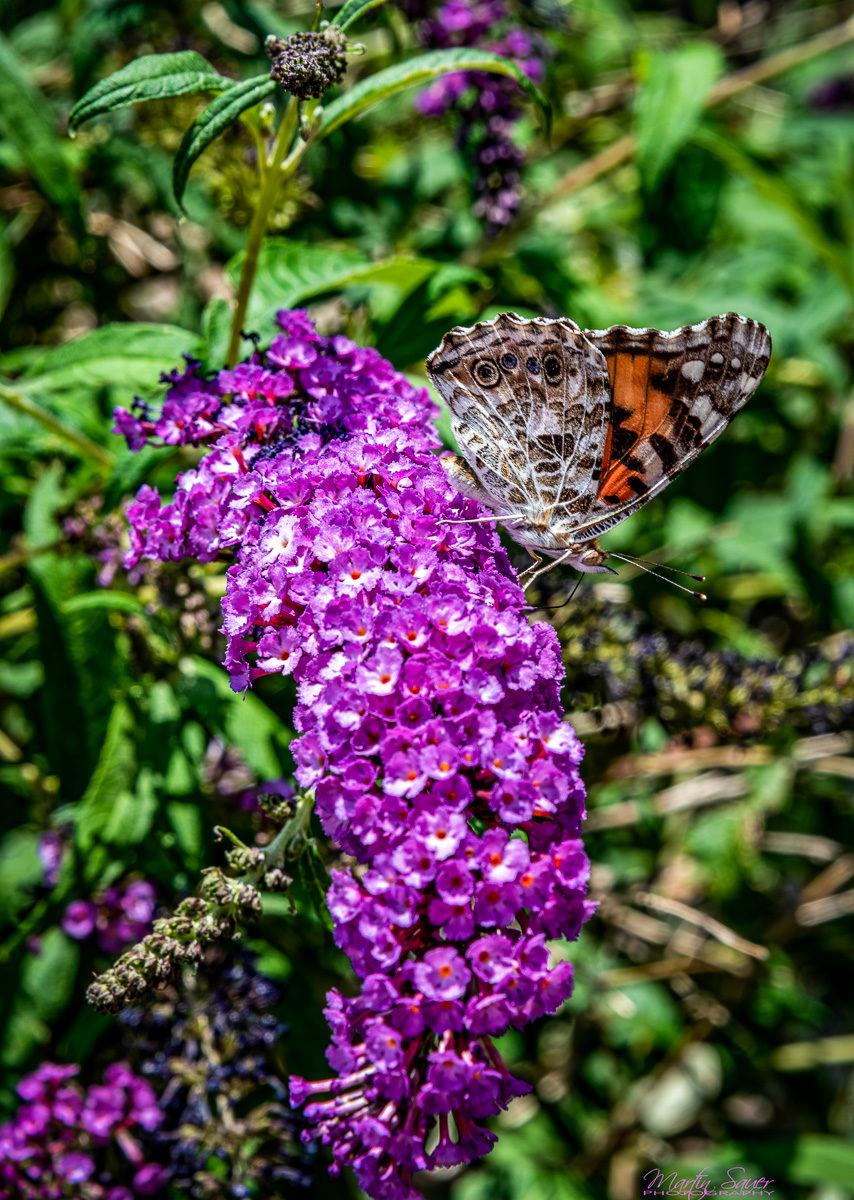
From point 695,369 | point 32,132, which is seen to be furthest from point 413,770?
point 32,132

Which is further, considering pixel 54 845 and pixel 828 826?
pixel 828 826

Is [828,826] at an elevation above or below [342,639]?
below

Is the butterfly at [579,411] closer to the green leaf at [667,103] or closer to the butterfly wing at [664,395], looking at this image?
the butterfly wing at [664,395]

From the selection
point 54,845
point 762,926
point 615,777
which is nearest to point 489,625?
point 54,845

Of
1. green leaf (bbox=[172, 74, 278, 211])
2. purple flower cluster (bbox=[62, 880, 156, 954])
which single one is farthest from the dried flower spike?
purple flower cluster (bbox=[62, 880, 156, 954])

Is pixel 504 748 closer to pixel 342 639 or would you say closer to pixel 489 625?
pixel 489 625

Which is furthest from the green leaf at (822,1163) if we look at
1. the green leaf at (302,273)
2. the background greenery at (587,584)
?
the green leaf at (302,273)

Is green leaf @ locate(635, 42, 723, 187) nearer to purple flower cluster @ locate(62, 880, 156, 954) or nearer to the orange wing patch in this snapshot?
the orange wing patch
